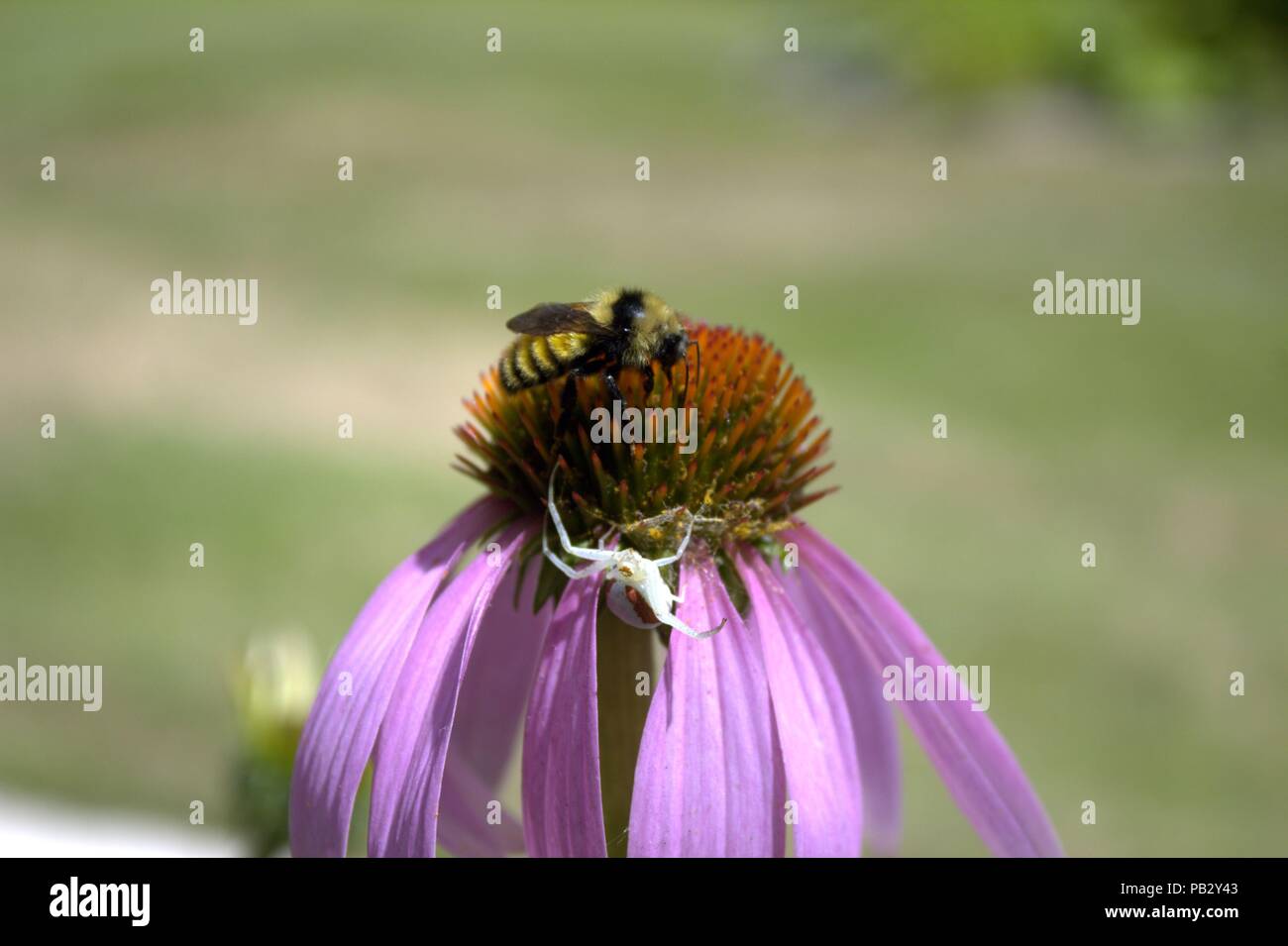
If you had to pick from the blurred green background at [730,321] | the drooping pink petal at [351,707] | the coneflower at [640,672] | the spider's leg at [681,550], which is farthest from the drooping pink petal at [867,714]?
the blurred green background at [730,321]

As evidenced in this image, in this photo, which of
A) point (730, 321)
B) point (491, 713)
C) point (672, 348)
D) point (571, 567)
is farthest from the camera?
point (730, 321)

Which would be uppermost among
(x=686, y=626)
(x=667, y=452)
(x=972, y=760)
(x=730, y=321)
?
(x=730, y=321)

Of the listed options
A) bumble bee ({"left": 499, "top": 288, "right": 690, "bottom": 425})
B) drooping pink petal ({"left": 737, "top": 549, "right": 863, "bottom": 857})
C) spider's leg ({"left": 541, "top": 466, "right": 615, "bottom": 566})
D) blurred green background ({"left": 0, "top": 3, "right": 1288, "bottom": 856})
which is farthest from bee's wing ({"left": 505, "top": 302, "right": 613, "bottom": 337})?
blurred green background ({"left": 0, "top": 3, "right": 1288, "bottom": 856})

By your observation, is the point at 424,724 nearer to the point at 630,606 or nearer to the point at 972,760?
the point at 630,606

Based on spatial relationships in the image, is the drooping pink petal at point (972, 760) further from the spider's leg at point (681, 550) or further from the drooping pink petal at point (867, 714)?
the spider's leg at point (681, 550)

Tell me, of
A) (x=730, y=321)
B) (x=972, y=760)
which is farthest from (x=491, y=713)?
(x=730, y=321)

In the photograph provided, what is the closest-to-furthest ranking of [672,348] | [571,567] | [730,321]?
[571,567], [672,348], [730,321]
